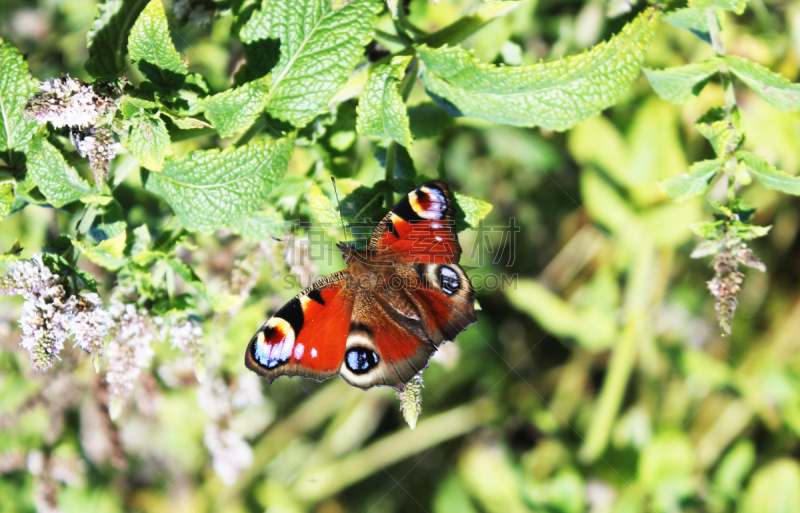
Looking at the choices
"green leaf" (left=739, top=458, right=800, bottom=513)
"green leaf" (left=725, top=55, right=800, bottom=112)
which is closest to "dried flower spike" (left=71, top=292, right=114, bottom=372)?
"green leaf" (left=725, top=55, right=800, bottom=112)

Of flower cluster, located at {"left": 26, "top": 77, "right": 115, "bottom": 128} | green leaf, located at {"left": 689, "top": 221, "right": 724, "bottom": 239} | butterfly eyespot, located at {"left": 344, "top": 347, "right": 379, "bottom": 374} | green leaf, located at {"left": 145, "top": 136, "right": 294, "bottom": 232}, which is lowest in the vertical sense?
butterfly eyespot, located at {"left": 344, "top": 347, "right": 379, "bottom": 374}

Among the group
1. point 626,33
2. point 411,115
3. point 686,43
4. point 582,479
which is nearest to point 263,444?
point 582,479

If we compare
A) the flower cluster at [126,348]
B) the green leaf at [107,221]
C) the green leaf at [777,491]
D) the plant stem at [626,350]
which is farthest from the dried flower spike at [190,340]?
the green leaf at [777,491]

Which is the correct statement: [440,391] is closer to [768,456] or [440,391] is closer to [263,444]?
[263,444]

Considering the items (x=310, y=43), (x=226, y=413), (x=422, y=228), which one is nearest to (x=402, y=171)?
(x=422, y=228)

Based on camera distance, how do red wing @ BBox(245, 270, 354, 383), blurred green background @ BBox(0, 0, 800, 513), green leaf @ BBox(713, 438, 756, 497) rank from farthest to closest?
green leaf @ BBox(713, 438, 756, 497), blurred green background @ BBox(0, 0, 800, 513), red wing @ BBox(245, 270, 354, 383)

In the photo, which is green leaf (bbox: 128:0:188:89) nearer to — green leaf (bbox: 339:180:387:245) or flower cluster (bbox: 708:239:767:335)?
green leaf (bbox: 339:180:387:245)
